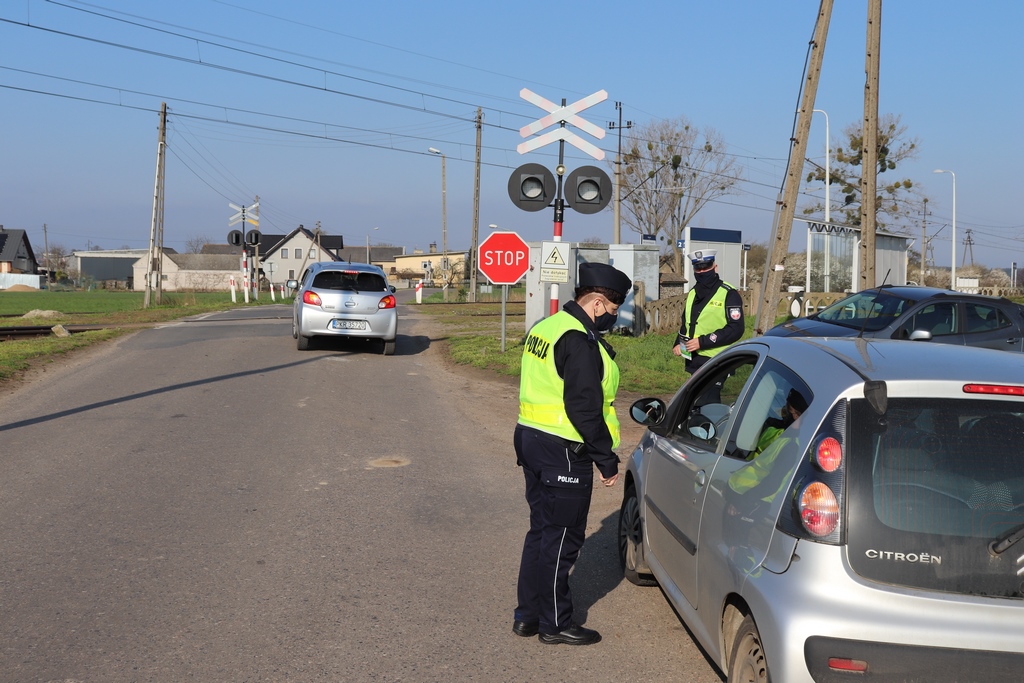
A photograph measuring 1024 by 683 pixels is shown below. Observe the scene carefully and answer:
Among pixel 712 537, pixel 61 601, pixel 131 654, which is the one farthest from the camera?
pixel 61 601

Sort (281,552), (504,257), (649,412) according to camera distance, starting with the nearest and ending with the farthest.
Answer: (649,412)
(281,552)
(504,257)

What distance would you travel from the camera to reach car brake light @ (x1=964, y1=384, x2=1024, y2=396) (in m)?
3.04

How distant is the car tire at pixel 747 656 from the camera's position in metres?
3.26

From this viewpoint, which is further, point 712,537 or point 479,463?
point 479,463

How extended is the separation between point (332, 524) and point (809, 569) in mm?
4056

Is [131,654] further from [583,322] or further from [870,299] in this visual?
[870,299]

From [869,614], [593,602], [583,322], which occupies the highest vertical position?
[583,322]

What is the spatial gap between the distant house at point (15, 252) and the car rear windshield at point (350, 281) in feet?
343

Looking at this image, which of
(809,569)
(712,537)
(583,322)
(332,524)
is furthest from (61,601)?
(809,569)

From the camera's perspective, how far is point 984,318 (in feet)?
42.4

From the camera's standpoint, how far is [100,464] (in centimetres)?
803

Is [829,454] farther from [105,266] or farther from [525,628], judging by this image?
[105,266]

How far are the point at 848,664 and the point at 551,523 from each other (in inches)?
67.9

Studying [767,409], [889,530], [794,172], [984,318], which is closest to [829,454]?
[889,530]
